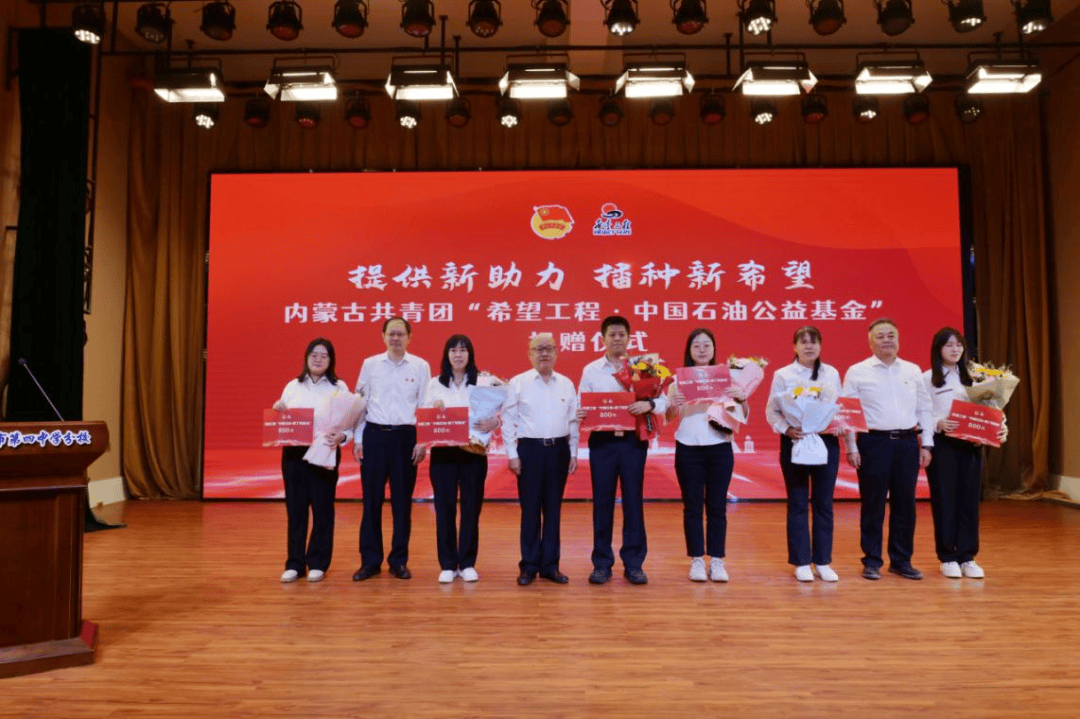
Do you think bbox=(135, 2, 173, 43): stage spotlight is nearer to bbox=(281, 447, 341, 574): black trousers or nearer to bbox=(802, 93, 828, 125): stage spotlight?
bbox=(281, 447, 341, 574): black trousers

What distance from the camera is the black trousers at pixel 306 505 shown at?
3586 mm

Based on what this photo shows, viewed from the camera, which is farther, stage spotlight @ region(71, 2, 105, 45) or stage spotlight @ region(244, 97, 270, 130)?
stage spotlight @ region(244, 97, 270, 130)

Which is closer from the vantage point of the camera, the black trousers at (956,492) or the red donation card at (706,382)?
the red donation card at (706,382)

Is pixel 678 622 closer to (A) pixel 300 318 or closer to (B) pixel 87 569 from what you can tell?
(B) pixel 87 569

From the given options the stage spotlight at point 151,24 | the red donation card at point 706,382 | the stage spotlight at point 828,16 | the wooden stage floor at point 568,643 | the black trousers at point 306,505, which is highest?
the stage spotlight at point 151,24

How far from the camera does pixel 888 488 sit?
3719 millimetres

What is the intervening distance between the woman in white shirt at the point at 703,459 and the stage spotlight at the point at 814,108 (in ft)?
13.5

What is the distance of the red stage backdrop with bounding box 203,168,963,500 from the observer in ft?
22.1

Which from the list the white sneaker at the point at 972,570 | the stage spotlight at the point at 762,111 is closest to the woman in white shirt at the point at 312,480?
the white sneaker at the point at 972,570

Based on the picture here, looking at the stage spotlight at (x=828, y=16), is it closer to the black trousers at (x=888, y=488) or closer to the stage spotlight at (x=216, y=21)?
the black trousers at (x=888, y=488)

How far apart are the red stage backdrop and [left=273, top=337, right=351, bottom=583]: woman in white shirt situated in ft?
9.90

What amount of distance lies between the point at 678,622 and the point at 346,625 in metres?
1.42

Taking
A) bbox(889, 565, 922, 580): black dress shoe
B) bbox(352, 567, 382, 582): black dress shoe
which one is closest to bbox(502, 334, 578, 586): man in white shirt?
bbox(352, 567, 382, 582): black dress shoe

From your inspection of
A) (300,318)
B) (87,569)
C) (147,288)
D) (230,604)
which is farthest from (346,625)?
(147,288)
